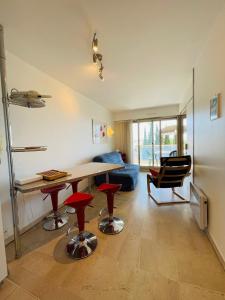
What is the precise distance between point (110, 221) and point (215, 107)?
209 cm

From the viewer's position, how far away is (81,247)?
6.01ft

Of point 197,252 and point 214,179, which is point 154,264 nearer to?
point 197,252

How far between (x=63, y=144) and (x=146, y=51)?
2.23 m

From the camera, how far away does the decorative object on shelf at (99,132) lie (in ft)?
15.0

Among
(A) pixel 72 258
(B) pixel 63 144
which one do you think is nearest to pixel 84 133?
(B) pixel 63 144

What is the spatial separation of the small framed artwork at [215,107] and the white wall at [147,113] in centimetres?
396

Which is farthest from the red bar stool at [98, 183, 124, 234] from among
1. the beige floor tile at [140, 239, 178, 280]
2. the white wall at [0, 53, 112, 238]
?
the white wall at [0, 53, 112, 238]

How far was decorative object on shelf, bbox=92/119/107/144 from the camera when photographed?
456 centimetres

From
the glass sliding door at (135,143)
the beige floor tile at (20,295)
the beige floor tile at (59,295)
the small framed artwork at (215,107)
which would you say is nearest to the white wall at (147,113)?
the glass sliding door at (135,143)

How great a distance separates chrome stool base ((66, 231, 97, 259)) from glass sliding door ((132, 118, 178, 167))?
4.71 meters

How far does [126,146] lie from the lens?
629 centimetres

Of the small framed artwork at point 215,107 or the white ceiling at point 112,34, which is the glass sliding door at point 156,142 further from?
the small framed artwork at point 215,107

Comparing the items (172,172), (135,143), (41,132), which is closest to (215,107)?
(172,172)

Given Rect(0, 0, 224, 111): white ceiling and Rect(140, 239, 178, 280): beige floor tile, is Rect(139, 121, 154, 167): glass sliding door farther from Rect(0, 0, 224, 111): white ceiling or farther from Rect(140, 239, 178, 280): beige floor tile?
Rect(140, 239, 178, 280): beige floor tile
